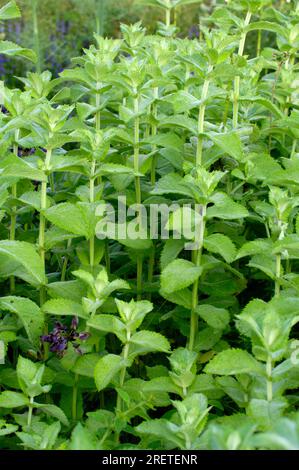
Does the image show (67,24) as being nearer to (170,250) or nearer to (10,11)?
(10,11)

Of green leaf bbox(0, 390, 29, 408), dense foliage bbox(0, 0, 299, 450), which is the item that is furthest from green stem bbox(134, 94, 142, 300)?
green leaf bbox(0, 390, 29, 408)

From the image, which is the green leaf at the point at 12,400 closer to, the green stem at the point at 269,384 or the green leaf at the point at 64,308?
the green leaf at the point at 64,308

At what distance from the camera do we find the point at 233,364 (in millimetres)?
1340

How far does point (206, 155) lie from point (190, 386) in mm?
562

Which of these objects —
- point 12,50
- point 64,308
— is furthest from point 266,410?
point 12,50

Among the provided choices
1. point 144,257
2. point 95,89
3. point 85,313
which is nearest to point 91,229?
point 85,313

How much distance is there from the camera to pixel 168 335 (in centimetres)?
198

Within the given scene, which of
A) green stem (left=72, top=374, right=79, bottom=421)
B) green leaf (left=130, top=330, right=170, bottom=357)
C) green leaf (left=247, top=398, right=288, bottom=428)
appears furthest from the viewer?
green stem (left=72, top=374, right=79, bottom=421)

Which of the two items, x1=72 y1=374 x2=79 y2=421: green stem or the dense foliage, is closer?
the dense foliage

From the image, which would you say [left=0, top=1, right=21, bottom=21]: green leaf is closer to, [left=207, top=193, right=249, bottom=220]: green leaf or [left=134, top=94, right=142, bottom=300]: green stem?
[left=134, top=94, right=142, bottom=300]: green stem

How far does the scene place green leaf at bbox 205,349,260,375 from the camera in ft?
4.35

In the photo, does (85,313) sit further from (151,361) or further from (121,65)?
(121,65)

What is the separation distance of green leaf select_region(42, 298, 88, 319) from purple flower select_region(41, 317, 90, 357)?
79mm

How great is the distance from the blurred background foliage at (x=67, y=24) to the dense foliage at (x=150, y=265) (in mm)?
3938
